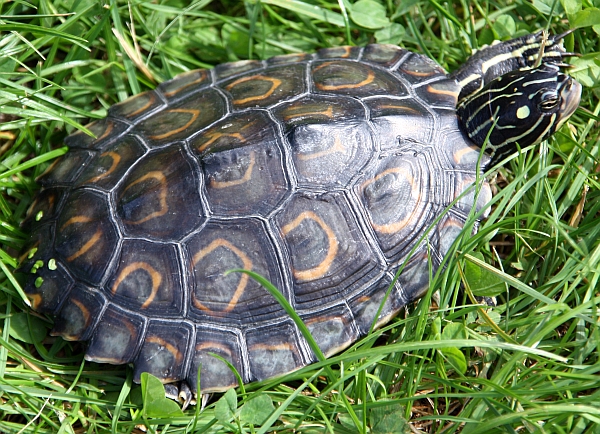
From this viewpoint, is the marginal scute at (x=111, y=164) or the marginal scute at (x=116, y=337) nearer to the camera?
the marginal scute at (x=116, y=337)

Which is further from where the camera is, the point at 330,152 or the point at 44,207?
the point at 44,207

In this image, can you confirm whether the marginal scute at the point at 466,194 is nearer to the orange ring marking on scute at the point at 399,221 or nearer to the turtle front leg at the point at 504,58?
the orange ring marking on scute at the point at 399,221

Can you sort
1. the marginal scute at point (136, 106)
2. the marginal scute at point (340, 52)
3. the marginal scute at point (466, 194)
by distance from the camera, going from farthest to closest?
1. the marginal scute at point (340, 52)
2. the marginal scute at point (136, 106)
3. the marginal scute at point (466, 194)

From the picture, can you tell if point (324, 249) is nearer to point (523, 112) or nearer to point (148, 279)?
point (148, 279)

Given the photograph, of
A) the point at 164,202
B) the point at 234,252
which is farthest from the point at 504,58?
the point at 164,202

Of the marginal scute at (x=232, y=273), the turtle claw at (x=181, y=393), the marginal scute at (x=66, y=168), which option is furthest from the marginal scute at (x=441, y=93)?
the turtle claw at (x=181, y=393)

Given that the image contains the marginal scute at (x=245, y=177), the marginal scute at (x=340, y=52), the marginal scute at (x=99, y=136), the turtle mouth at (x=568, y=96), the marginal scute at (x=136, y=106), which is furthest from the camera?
the marginal scute at (x=340, y=52)

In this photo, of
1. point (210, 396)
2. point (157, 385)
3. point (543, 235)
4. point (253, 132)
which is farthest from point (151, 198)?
point (543, 235)
